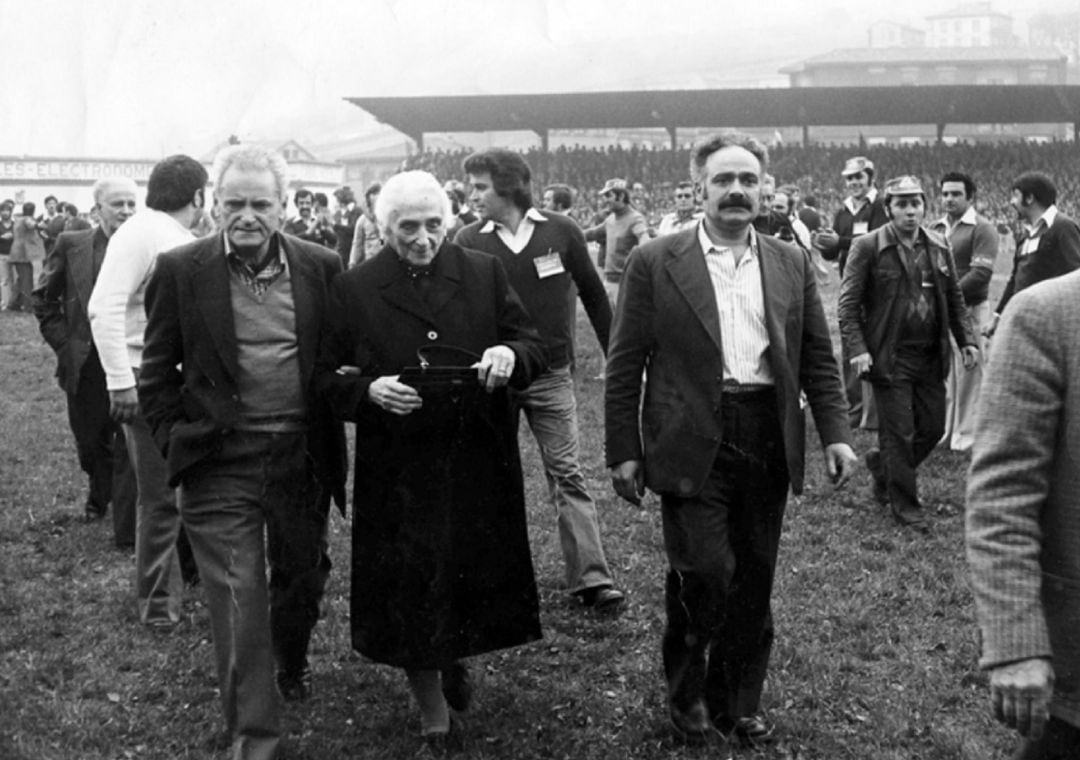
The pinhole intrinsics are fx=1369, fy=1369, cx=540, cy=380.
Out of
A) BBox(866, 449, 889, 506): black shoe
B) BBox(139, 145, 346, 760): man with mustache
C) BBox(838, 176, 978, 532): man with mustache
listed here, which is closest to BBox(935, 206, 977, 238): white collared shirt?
BBox(838, 176, 978, 532): man with mustache

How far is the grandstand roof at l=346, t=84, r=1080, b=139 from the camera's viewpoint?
34.5 metres

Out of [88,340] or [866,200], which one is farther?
[866,200]

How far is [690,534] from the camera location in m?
4.41

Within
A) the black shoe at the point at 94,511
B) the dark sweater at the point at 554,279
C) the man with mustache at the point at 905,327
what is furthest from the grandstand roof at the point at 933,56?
the dark sweater at the point at 554,279

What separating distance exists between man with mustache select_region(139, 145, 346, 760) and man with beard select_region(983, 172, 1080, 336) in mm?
5837

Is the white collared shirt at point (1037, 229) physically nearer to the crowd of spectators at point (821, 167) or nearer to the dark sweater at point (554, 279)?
the dark sweater at point (554, 279)

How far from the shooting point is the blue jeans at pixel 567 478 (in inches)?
244

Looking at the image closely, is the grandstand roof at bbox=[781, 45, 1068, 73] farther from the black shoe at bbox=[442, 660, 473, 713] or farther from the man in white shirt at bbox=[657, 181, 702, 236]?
the black shoe at bbox=[442, 660, 473, 713]

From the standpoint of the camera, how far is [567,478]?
621 centimetres

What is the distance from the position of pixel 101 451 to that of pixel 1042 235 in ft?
20.0

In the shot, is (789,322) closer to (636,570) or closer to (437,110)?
(636,570)

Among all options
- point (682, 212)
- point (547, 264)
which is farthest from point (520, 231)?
point (682, 212)

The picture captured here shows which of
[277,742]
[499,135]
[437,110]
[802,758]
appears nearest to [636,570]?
[802,758]

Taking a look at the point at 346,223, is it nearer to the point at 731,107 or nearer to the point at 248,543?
the point at 248,543
